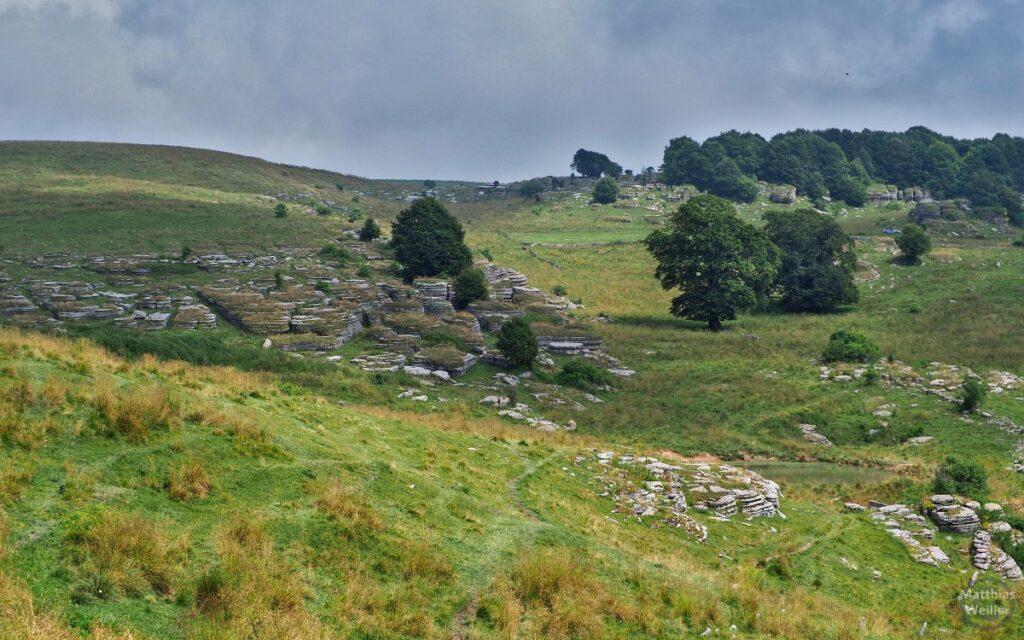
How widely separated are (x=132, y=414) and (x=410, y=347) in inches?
1033

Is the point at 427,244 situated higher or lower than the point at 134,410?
higher

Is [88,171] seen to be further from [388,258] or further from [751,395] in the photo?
[751,395]

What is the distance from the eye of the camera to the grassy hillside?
10.7 metres

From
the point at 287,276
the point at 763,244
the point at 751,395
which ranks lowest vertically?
the point at 751,395

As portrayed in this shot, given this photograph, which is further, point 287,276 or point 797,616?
point 287,276

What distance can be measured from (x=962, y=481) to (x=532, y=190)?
383 feet

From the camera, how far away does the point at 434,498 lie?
16.8 metres

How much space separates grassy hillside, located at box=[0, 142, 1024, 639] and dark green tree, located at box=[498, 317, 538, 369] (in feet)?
6.68

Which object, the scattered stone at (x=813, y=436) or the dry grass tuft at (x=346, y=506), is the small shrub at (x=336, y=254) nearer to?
the scattered stone at (x=813, y=436)

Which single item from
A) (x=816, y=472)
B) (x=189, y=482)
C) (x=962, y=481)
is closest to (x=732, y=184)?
(x=816, y=472)

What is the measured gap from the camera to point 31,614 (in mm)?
8562

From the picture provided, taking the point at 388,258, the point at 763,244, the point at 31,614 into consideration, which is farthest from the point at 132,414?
the point at 763,244

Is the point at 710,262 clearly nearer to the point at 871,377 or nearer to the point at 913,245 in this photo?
the point at 871,377

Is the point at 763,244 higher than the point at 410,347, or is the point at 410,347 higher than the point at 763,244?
the point at 763,244
